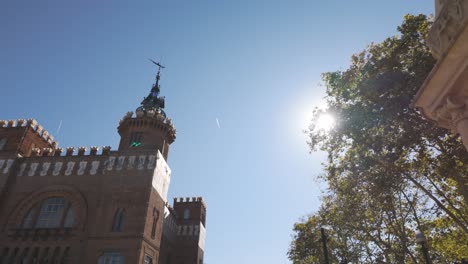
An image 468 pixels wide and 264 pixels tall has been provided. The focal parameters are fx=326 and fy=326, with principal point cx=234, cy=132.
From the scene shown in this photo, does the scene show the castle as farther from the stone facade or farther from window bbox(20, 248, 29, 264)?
the stone facade

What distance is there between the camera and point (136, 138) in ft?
104

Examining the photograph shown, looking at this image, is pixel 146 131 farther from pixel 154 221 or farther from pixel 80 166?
pixel 154 221

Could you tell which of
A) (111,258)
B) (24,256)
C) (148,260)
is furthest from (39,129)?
(148,260)

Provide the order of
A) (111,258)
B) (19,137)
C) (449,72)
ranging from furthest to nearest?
(19,137) < (111,258) < (449,72)

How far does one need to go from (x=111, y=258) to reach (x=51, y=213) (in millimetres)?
7186

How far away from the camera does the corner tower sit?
3143 cm

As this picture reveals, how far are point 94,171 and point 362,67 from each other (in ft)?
78.8

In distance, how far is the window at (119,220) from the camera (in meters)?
26.0

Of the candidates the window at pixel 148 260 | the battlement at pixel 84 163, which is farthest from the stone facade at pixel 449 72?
the battlement at pixel 84 163

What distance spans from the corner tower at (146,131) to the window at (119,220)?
6.33 m

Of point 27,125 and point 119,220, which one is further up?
point 27,125

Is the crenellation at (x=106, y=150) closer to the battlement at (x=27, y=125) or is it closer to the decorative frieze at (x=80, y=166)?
the decorative frieze at (x=80, y=166)

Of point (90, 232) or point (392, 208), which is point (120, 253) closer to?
point (90, 232)

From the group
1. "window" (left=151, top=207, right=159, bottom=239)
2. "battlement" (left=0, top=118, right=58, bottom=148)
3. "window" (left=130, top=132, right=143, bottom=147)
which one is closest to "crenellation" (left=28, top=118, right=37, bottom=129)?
"battlement" (left=0, top=118, right=58, bottom=148)
